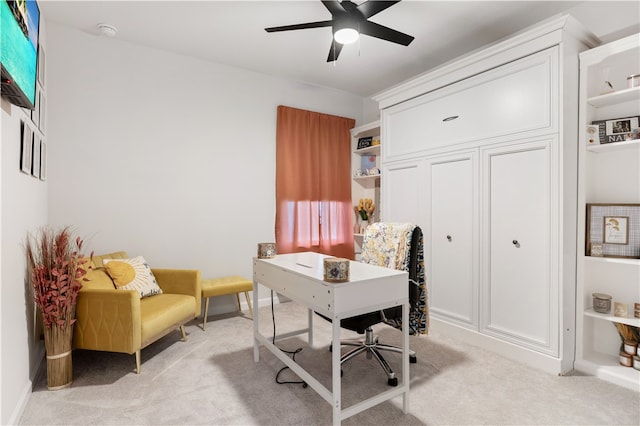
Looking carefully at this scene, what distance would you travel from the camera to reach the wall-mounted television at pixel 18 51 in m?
1.45

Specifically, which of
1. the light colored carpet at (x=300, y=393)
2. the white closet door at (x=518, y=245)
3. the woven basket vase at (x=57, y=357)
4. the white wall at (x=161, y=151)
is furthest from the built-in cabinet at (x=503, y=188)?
the woven basket vase at (x=57, y=357)

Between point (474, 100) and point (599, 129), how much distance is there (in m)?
0.89

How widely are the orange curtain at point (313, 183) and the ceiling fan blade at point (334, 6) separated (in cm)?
204

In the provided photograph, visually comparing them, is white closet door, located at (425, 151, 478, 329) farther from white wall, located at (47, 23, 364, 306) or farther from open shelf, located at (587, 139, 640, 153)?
white wall, located at (47, 23, 364, 306)

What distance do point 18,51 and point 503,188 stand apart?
317 cm

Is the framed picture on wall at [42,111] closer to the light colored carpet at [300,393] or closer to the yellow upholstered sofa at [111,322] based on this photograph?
the yellow upholstered sofa at [111,322]

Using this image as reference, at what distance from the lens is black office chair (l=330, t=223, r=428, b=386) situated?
6.96 feet

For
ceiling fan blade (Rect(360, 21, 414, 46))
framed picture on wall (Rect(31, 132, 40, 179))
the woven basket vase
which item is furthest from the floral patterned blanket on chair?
framed picture on wall (Rect(31, 132, 40, 179))

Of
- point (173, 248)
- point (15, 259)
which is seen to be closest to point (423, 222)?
point (173, 248)

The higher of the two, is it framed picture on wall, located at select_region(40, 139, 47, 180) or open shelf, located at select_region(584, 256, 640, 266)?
framed picture on wall, located at select_region(40, 139, 47, 180)

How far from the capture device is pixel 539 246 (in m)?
2.39

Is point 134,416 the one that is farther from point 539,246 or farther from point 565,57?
point 565,57

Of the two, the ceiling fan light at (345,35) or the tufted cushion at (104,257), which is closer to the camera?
the ceiling fan light at (345,35)

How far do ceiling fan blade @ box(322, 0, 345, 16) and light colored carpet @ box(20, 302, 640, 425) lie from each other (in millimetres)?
2395
